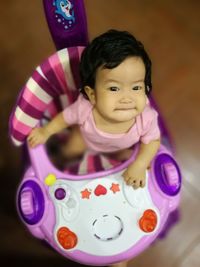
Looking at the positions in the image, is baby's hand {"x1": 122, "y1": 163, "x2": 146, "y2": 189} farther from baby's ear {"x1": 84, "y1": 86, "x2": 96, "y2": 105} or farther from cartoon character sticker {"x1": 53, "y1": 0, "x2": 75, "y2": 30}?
cartoon character sticker {"x1": 53, "y1": 0, "x2": 75, "y2": 30}

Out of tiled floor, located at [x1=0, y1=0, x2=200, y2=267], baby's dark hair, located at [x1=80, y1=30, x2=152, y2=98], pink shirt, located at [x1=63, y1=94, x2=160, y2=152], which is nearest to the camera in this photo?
baby's dark hair, located at [x1=80, y1=30, x2=152, y2=98]

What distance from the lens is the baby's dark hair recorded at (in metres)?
0.70

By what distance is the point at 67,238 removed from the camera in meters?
0.83

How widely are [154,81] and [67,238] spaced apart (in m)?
0.58

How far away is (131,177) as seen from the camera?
2.77 feet

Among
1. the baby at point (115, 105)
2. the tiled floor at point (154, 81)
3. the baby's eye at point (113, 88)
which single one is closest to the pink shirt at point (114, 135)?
the baby at point (115, 105)

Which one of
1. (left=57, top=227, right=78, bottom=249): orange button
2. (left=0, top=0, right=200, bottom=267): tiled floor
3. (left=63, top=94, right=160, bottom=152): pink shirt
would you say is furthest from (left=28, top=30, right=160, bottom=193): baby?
(left=0, top=0, right=200, bottom=267): tiled floor

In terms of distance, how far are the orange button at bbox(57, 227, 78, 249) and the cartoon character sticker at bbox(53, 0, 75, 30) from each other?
0.38 m

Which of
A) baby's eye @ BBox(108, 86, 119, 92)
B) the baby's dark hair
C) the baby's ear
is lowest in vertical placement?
the baby's ear

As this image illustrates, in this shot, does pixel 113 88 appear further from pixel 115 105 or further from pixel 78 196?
pixel 78 196

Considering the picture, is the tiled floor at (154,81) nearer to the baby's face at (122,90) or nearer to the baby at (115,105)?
the baby at (115,105)

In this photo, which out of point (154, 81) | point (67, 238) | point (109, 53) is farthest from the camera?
point (154, 81)

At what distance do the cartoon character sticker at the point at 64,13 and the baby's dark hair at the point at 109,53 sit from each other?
7cm

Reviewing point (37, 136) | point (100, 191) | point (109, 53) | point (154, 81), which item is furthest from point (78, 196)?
point (154, 81)
